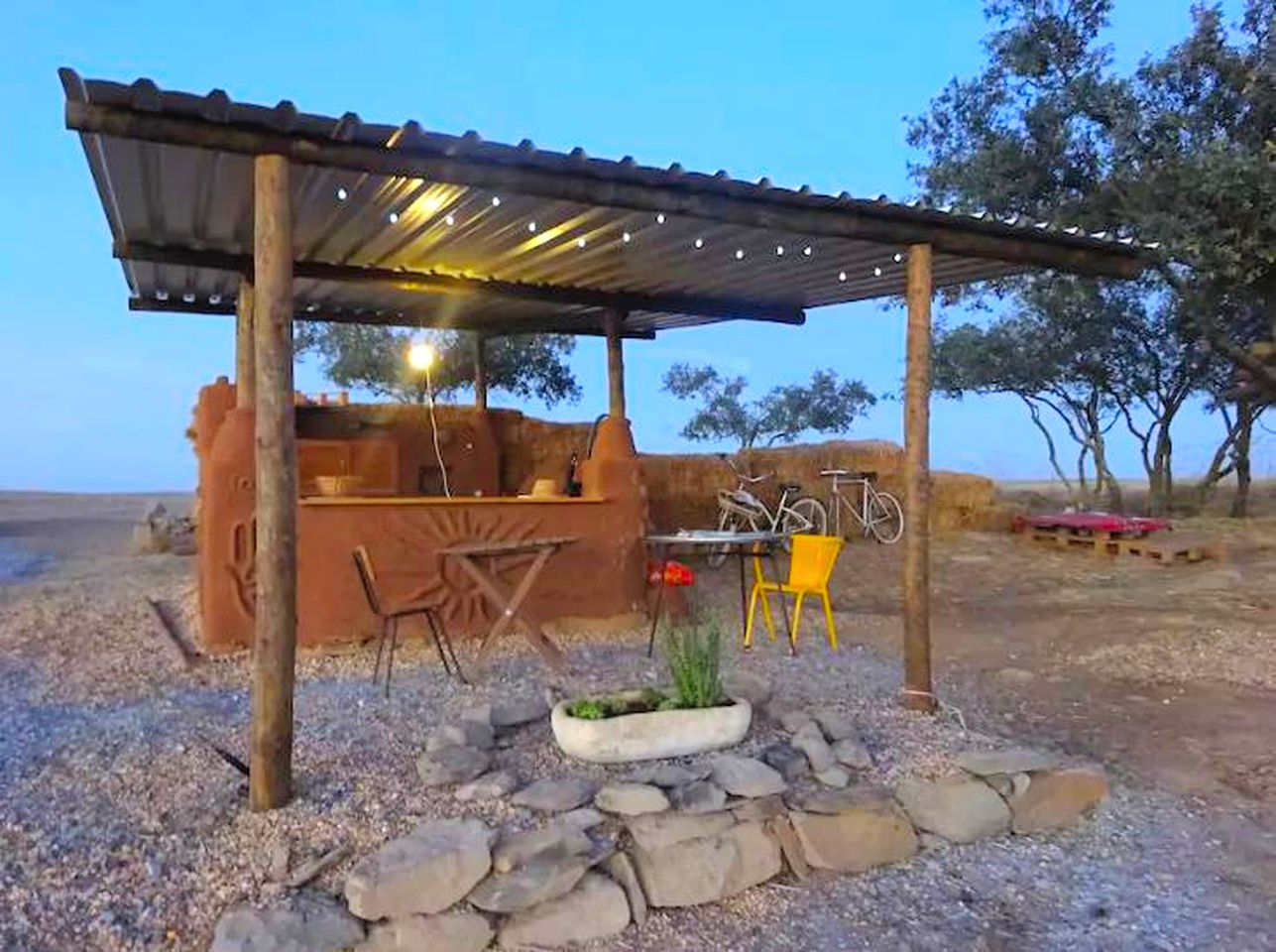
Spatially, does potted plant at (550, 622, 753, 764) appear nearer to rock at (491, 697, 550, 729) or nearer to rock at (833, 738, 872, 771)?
rock at (491, 697, 550, 729)

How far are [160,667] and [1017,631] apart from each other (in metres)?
6.25

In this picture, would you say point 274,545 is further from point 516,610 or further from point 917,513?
point 917,513

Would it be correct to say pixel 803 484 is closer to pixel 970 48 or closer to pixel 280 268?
pixel 970 48

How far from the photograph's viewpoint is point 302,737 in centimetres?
477

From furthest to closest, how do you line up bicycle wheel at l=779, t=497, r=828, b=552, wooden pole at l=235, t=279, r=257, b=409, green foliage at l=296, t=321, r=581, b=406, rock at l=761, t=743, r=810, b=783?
green foliage at l=296, t=321, r=581, b=406 < bicycle wheel at l=779, t=497, r=828, b=552 < wooden pole at l=235, t=279, r=257, b=409 < rock at l=761, t=743, r=810, b=783

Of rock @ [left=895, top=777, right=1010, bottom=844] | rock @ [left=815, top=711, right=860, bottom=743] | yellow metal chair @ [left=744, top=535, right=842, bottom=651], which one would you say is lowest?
rock @ [left=895, top=777, right=1010, bottom=844]

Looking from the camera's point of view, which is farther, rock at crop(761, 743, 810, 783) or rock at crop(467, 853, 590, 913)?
rock at crop(761, 743, 810, 783)

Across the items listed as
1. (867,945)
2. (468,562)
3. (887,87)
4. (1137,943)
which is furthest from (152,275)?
(887,87)

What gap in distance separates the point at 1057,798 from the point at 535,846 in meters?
2.23

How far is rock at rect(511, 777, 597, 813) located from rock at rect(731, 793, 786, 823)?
21.2 inches

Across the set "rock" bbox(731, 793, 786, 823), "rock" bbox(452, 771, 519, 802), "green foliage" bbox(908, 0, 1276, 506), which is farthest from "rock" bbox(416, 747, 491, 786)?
"green foliage" bbox(908, 0, 1276, 506)

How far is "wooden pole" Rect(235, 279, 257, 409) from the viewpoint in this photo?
7617 millimetres

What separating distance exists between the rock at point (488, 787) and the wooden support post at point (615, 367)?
523cm

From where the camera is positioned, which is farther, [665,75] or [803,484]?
[665,75]
